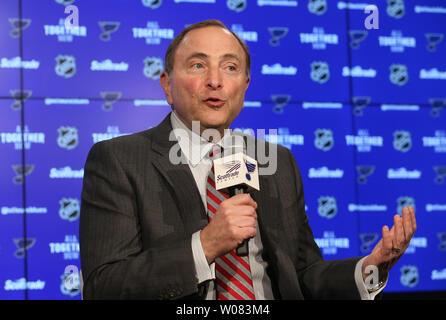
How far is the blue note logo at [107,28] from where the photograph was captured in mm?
4293

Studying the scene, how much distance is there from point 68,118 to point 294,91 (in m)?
1.79

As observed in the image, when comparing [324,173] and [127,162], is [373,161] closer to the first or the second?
[324,173]

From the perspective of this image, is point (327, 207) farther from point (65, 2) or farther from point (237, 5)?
point (65, 2)

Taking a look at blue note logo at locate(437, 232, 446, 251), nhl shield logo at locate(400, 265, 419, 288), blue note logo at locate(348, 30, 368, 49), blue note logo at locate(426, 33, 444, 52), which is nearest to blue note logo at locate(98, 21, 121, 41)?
blue note logo at locate(348, 30, 368, 49)

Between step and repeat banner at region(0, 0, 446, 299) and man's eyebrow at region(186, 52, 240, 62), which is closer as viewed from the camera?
man's eyebrow at region(186, 52, 240, 62)

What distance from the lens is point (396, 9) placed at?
187 inches

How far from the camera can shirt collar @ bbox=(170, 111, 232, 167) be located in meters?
2.12

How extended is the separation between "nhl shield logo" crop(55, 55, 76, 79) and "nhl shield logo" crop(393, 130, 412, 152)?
2639 millimetres

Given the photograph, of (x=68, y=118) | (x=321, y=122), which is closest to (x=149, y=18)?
(x=68, y=118)

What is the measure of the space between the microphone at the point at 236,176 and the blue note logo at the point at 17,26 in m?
3.02

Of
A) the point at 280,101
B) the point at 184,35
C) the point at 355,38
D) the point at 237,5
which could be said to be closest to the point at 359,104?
the point at 355,38

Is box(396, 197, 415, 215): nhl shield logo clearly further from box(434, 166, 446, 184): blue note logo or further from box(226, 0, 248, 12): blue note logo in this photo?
box(226, 0, 248, 12): blue note logo

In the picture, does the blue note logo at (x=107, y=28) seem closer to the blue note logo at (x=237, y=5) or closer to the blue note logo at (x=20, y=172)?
the blue note logo at (x=237, y=5)

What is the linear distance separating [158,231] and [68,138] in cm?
245
